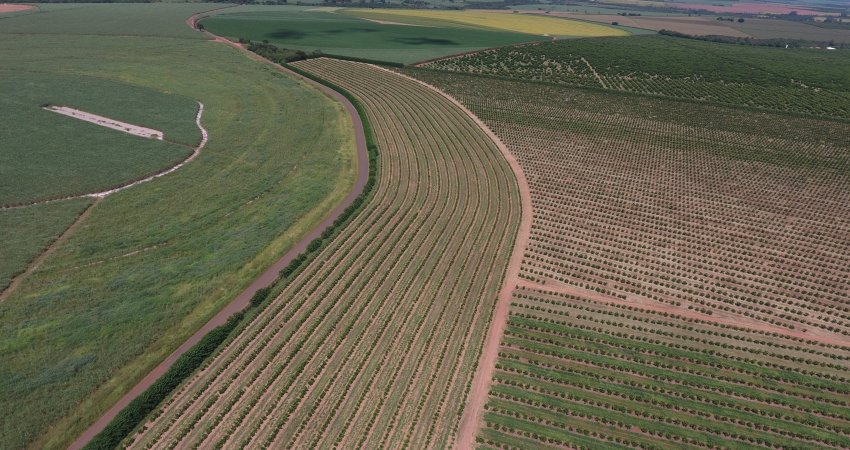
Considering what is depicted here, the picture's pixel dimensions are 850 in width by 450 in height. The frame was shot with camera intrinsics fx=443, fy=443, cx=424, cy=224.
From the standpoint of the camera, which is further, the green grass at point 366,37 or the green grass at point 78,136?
the green grass at point 366,37

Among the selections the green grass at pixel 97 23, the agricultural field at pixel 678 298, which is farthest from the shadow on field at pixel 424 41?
the agricultural field at pixel 678 298

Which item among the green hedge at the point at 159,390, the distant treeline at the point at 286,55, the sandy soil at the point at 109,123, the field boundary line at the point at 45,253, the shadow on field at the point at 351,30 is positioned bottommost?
the green hedge at the point at 159,390

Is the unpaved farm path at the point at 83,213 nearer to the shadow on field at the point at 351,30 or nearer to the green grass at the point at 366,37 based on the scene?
the green grass at the point at 366,37

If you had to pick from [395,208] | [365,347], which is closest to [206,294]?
[365,347]

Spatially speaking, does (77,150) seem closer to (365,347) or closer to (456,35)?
(365,347)

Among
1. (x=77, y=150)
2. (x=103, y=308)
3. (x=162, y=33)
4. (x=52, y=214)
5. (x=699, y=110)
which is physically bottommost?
(x=103, y=308)

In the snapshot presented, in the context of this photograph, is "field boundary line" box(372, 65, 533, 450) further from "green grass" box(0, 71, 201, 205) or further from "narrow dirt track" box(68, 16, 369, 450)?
"green grass" box(0, 71, 201, 205)
